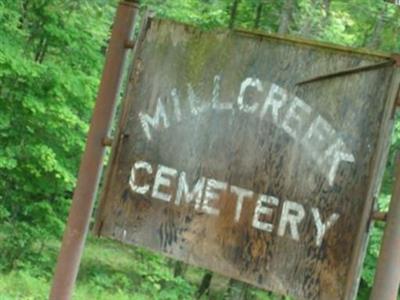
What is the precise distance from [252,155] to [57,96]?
837cm

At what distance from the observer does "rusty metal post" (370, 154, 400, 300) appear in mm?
2725

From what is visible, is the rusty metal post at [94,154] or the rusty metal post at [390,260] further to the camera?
the rusty metal post at [94,154]

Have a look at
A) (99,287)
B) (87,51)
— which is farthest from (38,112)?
(99,287)

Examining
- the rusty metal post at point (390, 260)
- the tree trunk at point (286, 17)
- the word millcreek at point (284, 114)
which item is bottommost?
the rusty metal post at point (390, 260)

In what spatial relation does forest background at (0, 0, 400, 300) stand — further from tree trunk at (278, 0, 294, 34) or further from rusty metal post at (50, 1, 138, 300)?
rusty metal post at (50, 1, 138, 300)

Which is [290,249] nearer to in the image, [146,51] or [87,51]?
[146,51]

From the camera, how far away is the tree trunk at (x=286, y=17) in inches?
426

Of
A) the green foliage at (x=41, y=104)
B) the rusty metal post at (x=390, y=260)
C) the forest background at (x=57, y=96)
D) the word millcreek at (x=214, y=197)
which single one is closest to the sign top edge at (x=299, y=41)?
the rusty metal post at (x=390, y=260)

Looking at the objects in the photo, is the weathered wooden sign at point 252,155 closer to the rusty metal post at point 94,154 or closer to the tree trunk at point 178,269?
the rusty metal post at point 94,154

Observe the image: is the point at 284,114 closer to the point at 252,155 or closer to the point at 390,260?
the point at 252,155

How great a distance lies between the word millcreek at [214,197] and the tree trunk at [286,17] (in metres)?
7.83

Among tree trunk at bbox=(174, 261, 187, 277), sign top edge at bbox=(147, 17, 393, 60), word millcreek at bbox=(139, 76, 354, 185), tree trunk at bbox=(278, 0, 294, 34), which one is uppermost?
tree trunk at bbox=(278, 0, 294, 34)

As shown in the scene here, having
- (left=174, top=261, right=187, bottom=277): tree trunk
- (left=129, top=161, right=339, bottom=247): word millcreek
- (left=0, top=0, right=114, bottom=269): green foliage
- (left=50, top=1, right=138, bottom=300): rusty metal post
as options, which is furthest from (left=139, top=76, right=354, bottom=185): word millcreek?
(left=174, top=261, right=187, bottom=277): tree trunk

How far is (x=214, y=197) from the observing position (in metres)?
3.10
